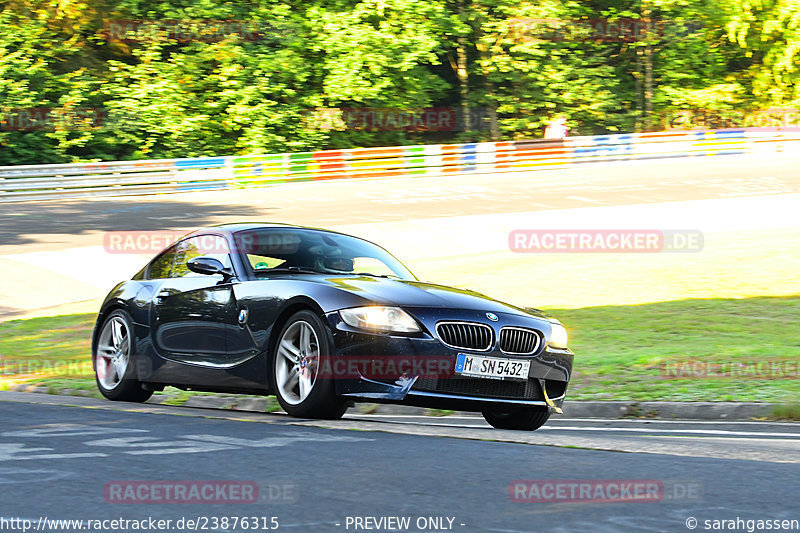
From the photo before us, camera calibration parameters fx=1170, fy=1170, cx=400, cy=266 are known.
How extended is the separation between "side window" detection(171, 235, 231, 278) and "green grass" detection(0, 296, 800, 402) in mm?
1311

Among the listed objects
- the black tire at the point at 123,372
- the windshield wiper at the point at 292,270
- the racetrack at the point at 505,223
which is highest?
the windshield wiper at the point at 292,270

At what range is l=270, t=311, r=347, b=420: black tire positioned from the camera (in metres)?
7.63

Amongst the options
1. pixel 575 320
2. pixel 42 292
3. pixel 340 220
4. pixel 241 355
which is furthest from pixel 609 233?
pixel 241 355

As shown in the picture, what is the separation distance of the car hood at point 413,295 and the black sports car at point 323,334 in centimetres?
1

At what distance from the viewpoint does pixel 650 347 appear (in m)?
14.0

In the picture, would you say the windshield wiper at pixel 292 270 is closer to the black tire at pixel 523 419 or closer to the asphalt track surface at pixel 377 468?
the asphalt track surface at pixel 377 468

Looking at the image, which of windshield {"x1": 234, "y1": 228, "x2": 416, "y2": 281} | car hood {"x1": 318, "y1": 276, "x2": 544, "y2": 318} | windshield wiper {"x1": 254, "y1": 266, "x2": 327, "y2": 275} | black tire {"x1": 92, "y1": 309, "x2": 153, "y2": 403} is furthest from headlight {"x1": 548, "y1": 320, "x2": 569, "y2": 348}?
black tire {"x1": 92, "y1": 309, "x2": 153, "y2": 403}

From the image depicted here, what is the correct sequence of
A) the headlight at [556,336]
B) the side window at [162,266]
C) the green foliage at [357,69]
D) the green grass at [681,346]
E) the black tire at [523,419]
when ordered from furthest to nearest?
the green foliage at [357,69]
the green grass at [681,346]
the side window at [162,266]
the black tire at [523,419]
the headlight at [556,336]

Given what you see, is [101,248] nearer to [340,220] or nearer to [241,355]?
[340,220]

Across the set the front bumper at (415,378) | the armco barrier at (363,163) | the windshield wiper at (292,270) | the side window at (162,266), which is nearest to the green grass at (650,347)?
the side window at (162,266)

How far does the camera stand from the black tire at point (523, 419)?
8511 mm

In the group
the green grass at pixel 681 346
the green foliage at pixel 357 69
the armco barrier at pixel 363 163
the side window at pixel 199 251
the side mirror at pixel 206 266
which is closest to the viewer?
the side mirror at pixel 206 266

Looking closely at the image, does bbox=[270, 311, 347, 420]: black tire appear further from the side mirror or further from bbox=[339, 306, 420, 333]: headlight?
the side mirror

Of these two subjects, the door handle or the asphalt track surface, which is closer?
the asphalt track surface
